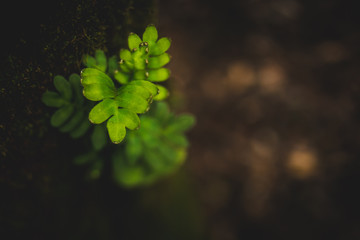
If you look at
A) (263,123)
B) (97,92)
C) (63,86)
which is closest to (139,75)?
(97,92)

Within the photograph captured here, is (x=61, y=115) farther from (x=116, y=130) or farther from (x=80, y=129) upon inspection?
(x=116, y=130)

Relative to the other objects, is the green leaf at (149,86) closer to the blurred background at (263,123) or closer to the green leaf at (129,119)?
the green leaf at (129,119)

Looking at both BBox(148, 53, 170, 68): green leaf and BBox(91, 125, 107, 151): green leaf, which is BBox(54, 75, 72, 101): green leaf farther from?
BBox(148, 53, 170, 68): green leaf

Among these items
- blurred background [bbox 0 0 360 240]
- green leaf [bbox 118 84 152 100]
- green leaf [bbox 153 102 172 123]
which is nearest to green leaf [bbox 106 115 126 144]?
green leaf [bbox 118 84 152 100]

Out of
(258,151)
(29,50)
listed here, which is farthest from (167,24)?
(29,50)

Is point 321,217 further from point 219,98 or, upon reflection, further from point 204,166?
point 219,98

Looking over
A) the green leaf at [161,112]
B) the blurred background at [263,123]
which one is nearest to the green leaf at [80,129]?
the green leaf at [161,112]

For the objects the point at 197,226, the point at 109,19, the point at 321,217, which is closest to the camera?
the point at 109,19
